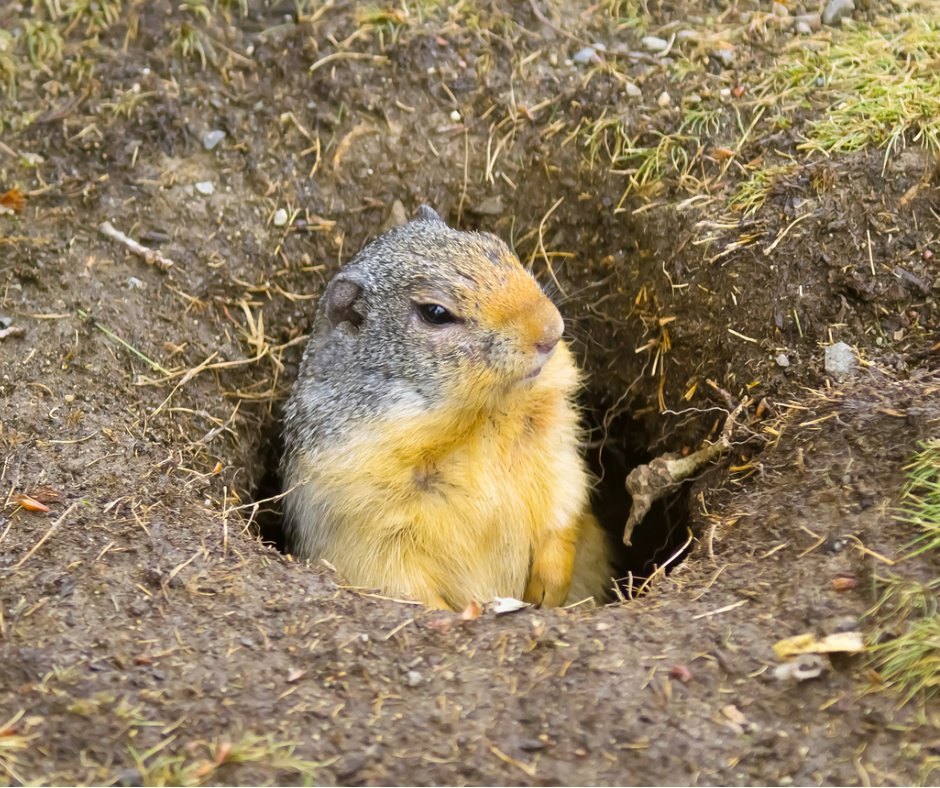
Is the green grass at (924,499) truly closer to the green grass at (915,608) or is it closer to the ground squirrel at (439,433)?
the green grass at (915,608)

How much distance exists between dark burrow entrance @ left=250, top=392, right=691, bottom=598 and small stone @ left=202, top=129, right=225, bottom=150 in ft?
5.64

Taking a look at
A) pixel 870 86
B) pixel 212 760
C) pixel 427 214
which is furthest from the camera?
pixel 427 214

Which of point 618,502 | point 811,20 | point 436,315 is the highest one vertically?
point 811,20

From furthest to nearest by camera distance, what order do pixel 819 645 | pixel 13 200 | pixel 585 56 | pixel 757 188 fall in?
pixel 585 56 < pixel 13 200 < pixel 757 188 < pixel 819 645

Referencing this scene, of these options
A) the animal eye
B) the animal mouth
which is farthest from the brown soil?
the animal eye

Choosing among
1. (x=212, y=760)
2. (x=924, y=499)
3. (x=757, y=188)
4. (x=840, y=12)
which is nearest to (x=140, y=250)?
(x=212, y=760)

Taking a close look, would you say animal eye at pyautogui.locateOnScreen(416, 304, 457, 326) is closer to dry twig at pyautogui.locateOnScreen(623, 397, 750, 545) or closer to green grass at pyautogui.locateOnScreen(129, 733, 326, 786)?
dry twig at pyautogui.locateOnScreen(623, 397, 750, 545)

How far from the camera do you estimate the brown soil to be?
3432 mm

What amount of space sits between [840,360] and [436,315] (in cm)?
196

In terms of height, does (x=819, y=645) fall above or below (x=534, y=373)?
below

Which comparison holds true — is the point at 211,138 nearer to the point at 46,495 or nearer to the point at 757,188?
the point at 46,495

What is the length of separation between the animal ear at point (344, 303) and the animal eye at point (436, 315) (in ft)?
1.63

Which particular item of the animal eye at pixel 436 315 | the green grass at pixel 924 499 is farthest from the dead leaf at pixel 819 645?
the animal eye at pixel 436 315

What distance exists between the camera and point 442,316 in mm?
4824
